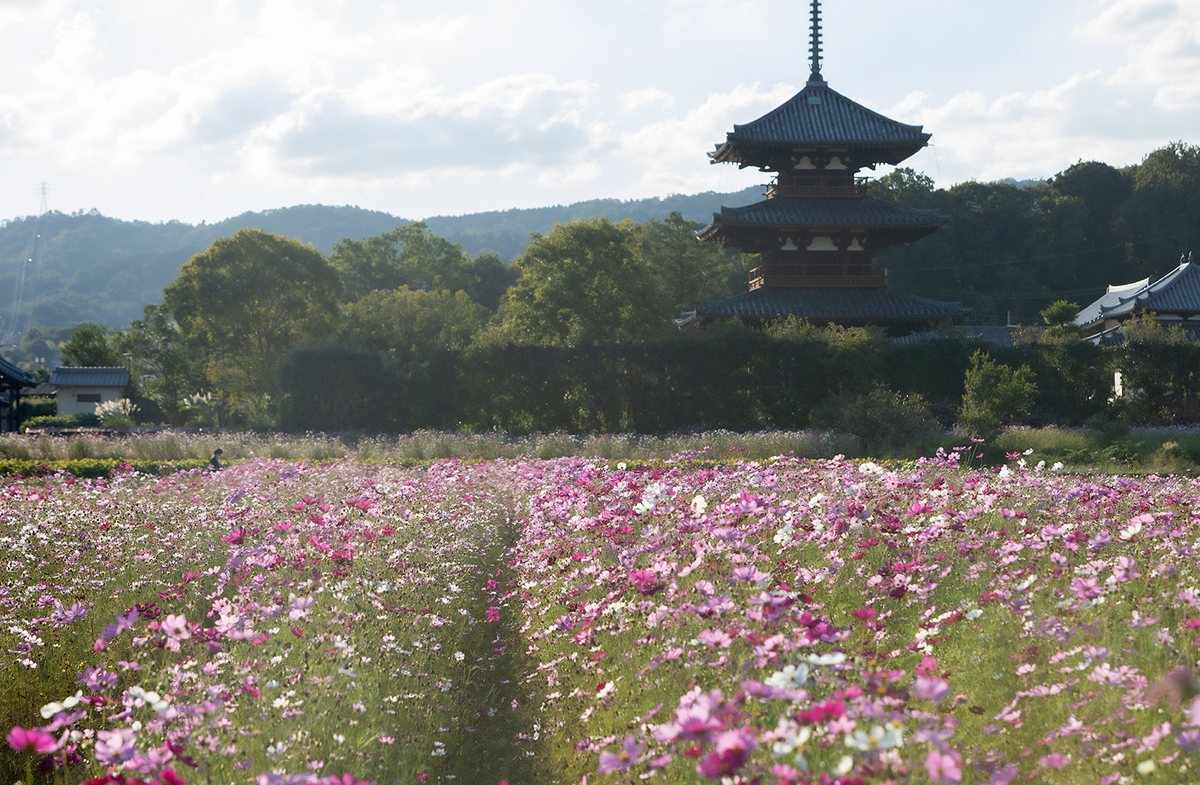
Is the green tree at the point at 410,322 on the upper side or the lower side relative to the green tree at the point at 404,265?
lower

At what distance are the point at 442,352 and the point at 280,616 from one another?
22667mm

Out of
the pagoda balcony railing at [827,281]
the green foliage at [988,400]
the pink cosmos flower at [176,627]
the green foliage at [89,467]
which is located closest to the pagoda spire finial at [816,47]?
the pagoda balcony railing at [827,281]

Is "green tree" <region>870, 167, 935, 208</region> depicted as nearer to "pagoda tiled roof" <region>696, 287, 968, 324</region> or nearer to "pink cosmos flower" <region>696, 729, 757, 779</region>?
"pagoda tiled roof" <region>696, 287, 968, 324</region>

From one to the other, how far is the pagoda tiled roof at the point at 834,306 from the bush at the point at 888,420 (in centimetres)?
865

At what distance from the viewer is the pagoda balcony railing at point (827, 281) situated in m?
29.6

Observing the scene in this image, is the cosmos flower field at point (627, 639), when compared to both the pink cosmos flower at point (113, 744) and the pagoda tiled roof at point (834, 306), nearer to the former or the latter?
the pink cosmos flower at point (113, 744)

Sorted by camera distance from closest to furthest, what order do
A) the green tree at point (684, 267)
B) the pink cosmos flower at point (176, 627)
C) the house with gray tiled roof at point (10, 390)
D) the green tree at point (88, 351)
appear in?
the pink cosmos flower at point (176, 627) < the house with gray tiled roof at point (10, 390) < the green tree at point (684, 267) < the green tree at point (88, 351)

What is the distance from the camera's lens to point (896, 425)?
19.0 metres

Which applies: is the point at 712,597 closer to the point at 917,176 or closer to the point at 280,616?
the point at 280,616

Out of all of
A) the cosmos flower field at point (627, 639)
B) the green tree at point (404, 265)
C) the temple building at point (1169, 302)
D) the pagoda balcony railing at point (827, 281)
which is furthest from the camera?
the green tree at point (404, 265)

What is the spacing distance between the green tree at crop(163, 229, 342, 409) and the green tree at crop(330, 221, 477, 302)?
2519 centimetres

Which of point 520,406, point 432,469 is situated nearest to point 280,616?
point 432,469

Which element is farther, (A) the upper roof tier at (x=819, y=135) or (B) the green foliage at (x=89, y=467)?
(A) the upper roof tier at (x=819, y=135)

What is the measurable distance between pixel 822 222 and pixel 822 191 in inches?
89.6
